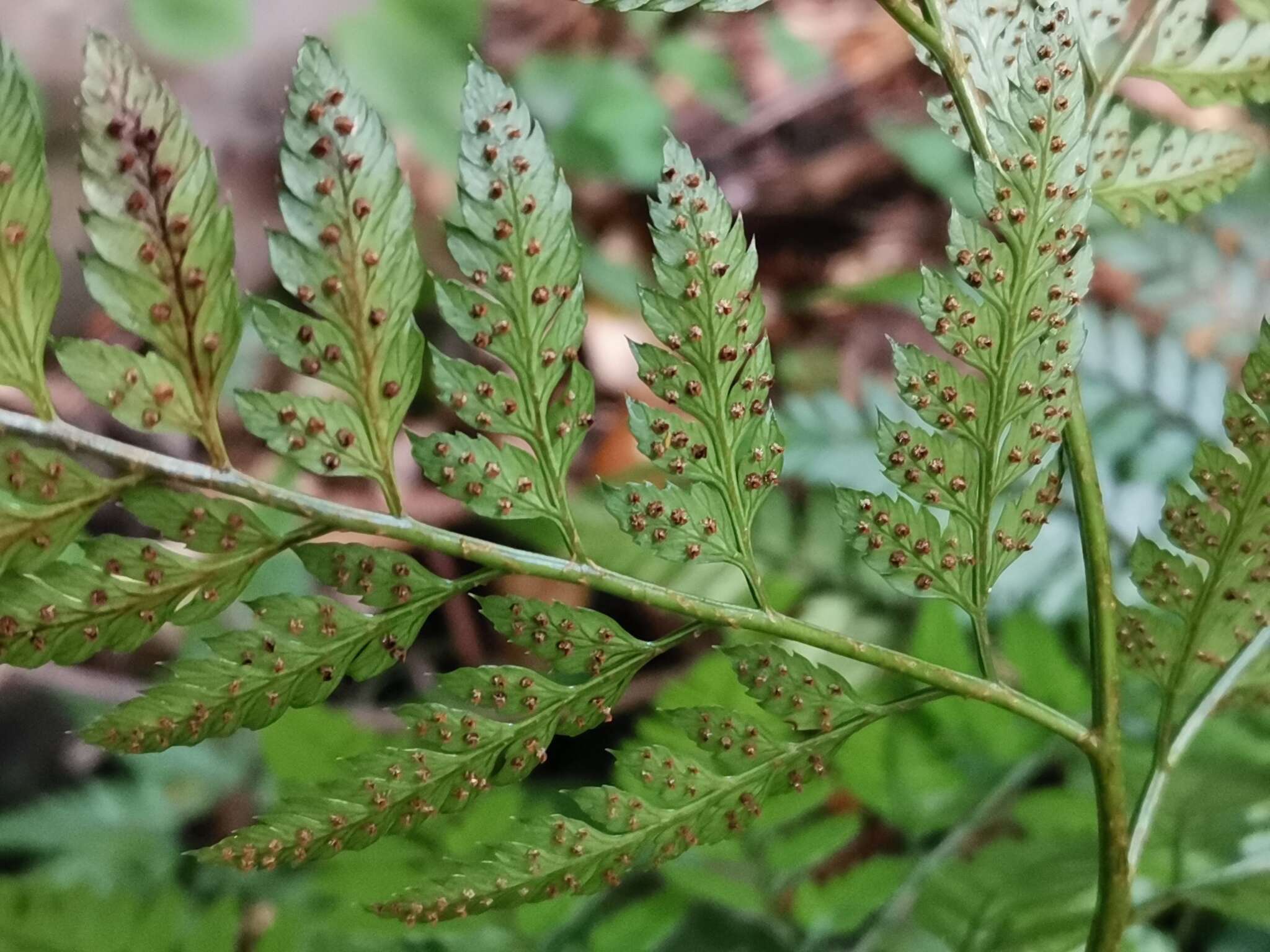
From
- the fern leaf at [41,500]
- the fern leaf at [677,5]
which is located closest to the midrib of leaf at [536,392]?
the fern leaf at [677,5]

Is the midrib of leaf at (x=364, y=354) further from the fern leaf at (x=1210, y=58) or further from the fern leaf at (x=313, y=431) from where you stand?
the fern leaf at (x=1210, y=58)

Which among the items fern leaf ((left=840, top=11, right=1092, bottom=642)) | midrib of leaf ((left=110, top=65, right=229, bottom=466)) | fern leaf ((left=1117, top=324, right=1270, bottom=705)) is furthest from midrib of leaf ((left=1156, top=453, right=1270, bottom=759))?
midrib of leaf ((left=110, top=65, right=229, bottom=466))

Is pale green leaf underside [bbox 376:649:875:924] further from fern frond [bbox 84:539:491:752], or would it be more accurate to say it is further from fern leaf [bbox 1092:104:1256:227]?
fern leaf [bbox 1092:104:1256:227]

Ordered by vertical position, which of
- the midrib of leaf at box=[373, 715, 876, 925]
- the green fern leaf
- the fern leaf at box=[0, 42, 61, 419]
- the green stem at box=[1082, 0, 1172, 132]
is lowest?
the midrib of leaf at box=[373, 715, 876, 925]

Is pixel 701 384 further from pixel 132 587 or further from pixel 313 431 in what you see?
pixel 132 587

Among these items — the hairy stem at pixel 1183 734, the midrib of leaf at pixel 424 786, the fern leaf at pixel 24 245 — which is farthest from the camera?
the hairy stem at pixel 1183 734

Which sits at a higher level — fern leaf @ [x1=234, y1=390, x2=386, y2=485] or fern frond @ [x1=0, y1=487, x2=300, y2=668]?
fern leaf @ [x1=234, y1=390, x2=386, y2=485]
